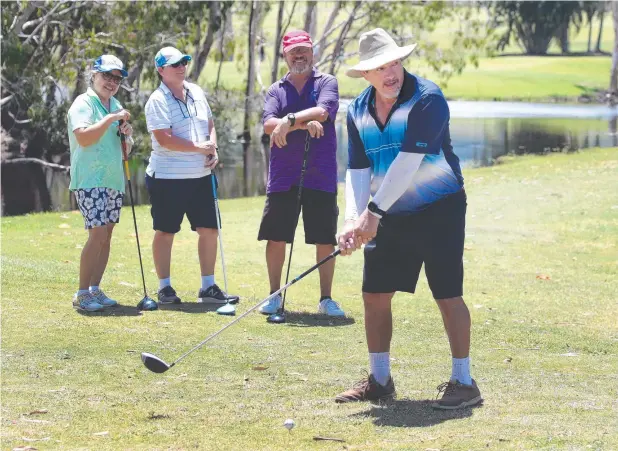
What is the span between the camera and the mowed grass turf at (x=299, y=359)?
5273mm

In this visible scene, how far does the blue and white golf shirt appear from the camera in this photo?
5566 mm

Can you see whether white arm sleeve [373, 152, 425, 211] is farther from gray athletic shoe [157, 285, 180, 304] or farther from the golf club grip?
gray athletic shoe [157, 285, 180, 304]

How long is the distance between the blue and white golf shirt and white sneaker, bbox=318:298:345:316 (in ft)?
9.53

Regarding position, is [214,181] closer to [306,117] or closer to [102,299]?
[306,117]

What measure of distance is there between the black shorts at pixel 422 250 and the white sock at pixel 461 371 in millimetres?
364

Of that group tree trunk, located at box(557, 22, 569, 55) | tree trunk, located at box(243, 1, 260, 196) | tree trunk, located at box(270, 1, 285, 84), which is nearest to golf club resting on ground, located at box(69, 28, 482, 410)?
tree trunk, located at box(270, 1, 285, 84)

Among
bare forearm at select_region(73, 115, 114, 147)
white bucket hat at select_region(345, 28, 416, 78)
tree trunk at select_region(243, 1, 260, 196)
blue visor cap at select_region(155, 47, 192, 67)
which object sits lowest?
tree trunk at select_region(243, 1, 260, 196)

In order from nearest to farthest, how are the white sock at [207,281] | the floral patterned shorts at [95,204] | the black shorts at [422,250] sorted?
1. the black shorts at [422,250]
2. the floral patterned shorts at [95,204]
3. the white sock at [207,281]

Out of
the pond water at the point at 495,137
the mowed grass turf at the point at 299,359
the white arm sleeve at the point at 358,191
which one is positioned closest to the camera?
the mowed grass turf at the point at 299,359

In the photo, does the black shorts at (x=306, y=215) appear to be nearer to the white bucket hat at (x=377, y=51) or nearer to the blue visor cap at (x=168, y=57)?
the blue visor cap at (x=168, y=57)

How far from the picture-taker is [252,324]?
27.3 feet

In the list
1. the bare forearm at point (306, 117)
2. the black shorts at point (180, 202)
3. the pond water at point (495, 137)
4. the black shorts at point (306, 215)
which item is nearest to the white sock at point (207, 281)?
the black shorts at point (180, 202)

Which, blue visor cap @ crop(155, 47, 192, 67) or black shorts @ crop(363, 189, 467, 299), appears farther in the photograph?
blue visor cap @ crop(155, 47, 192, 67)

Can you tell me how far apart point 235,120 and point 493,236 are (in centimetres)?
3160
